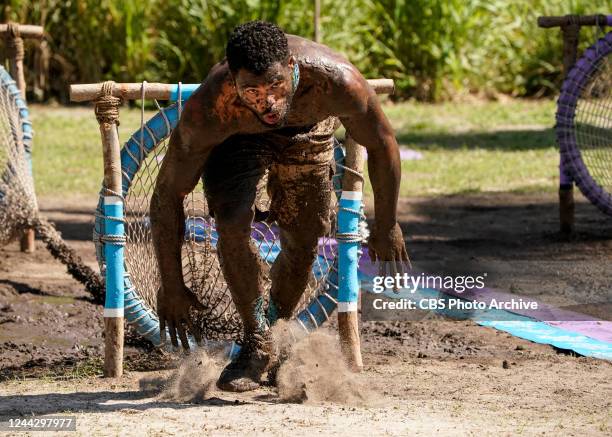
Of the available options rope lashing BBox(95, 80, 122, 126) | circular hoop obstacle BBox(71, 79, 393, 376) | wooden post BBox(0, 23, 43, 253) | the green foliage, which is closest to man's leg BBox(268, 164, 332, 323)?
circular hoop obstacle BBox(71, 79, 393, 376)

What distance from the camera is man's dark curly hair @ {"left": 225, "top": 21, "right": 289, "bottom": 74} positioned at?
A: 4016 mm

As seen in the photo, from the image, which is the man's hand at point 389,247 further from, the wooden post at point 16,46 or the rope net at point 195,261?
the wooden post at point 16,46

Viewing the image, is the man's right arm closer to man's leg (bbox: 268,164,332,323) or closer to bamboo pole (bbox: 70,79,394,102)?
man's leg (bbox: 268,164,332,323)

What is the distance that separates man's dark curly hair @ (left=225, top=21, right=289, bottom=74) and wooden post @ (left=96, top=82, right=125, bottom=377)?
3.75 ft

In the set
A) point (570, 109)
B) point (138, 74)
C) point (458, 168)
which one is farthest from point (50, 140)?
point (570, 109)

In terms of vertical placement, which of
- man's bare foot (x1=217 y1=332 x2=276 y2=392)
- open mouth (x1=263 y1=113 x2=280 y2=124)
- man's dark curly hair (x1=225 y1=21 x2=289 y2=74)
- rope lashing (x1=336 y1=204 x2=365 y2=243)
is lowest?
man's bare foot (x1=217 y1=332 x2=276 y2=392)

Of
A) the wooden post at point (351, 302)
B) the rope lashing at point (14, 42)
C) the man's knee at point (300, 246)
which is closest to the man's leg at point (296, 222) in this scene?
the man's knee at point (300, 246)

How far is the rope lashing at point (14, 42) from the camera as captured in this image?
294 inches

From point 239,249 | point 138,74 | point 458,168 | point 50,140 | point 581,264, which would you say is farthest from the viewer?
point 138,74

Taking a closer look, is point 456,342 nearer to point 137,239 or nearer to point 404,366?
point 404,366

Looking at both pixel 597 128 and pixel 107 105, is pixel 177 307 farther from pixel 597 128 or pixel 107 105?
pixel 597 128

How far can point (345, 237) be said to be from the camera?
17.2ft

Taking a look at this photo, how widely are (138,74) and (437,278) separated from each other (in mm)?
8591

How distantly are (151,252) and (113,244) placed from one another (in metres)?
0.50
